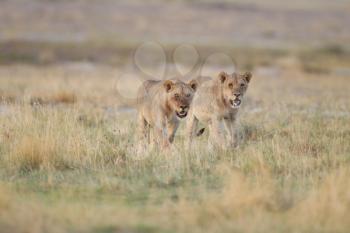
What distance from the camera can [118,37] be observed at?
47406mm

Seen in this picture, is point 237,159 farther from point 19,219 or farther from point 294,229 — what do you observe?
point 19,219

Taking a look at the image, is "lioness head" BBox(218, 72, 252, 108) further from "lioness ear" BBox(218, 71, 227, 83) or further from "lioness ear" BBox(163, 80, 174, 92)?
"lioness ear" BBox(163, 80, 174, 92)

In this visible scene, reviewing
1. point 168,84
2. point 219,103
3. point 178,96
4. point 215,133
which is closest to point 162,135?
point 178,96

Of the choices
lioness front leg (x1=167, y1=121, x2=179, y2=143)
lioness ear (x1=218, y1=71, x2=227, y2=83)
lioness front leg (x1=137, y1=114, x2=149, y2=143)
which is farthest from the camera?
lioness front leg (x1=137, y1=114, x2=149, y2=143)

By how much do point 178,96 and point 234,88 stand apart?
1.16m

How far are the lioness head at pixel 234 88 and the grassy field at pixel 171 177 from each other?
74 cm

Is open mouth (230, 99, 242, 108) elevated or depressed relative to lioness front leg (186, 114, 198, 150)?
elevated

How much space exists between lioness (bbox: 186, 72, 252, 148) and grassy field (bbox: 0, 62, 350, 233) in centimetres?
48

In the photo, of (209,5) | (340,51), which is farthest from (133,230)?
(209,5)

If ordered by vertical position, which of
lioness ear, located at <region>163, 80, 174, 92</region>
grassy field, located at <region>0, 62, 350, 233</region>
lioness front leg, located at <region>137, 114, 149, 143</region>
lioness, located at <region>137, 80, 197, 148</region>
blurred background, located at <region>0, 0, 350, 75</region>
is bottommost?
grassy field, located at <region>0, 62, 350, 233</region>

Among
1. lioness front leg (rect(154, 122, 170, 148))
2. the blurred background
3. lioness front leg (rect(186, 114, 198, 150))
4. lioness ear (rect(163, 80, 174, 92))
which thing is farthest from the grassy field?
the blurred background

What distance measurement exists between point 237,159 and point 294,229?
347cm

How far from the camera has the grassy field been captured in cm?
738

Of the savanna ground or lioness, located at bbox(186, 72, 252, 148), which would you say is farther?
lioness, located at bbox(186, 72, 252, 148)
